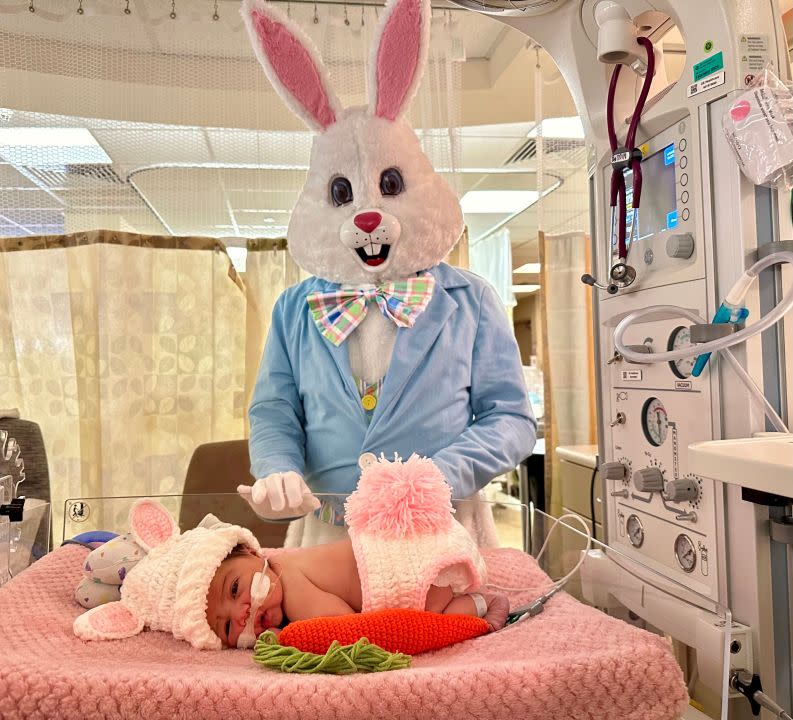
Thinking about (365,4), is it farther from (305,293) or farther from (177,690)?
(177,690)

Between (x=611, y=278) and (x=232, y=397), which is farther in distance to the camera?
(x=232, y=397)

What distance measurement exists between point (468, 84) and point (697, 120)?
238cm

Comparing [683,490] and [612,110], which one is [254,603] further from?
[612,110]

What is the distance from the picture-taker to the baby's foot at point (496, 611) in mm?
844

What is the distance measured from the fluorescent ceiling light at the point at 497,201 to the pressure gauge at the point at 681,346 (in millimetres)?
3748

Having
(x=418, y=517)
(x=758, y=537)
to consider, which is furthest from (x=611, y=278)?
(x=418, y=517)

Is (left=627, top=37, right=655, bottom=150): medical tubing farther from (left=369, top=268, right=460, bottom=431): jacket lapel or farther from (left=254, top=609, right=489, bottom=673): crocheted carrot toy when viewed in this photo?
(left=254, top=609, right=489, bottom=673): crocheted carrot toy

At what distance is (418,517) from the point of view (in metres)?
0.90

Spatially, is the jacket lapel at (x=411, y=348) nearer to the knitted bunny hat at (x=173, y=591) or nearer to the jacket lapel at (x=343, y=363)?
the jacket lapel at (x=343, y=363)

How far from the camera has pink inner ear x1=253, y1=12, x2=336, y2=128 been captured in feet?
4.39

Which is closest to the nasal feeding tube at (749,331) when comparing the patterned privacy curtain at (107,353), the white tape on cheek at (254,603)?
the white tape on cheek at (254,603)

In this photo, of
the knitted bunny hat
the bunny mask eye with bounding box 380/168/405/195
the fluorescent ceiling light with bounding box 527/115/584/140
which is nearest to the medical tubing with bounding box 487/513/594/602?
the knitted bunny hat

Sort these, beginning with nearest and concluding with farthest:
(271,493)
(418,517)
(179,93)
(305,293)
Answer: (418,517)
(271,493)
(305,293)
(179,93)

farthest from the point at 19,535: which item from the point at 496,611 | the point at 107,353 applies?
the point at 107,353
